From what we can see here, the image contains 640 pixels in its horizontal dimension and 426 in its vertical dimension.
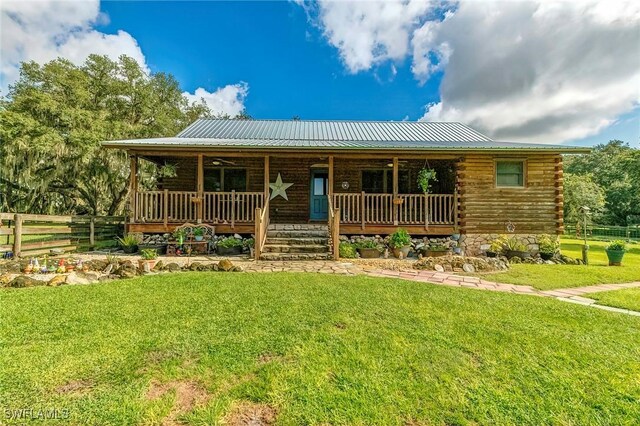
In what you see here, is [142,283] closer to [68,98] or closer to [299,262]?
[299,262]

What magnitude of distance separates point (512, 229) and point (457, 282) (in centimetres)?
511

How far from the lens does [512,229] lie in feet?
31.7

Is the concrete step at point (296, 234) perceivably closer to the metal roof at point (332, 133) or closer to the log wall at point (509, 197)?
the metal roof at point (332, 133)

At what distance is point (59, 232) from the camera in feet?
29.4

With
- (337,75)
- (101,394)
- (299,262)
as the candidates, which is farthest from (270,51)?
(101,394)

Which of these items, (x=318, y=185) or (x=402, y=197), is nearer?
(x=402, y=197)

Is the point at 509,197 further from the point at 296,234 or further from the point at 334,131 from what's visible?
the point at 334,131

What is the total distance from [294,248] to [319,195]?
13.0 feet

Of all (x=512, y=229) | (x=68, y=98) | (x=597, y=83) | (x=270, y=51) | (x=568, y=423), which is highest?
(x=270, y=51)

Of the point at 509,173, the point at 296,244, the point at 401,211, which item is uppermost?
the point at 509,173

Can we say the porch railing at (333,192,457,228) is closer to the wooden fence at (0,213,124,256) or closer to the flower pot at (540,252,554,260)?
the flower pot at (540,252,554,260)

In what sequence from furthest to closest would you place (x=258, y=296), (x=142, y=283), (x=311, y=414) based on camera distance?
(x=142, y=283) < (x=258, y=296) < (x=311, y=414)

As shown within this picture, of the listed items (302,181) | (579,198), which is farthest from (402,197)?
(579,198)

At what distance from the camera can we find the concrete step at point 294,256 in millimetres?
7992
